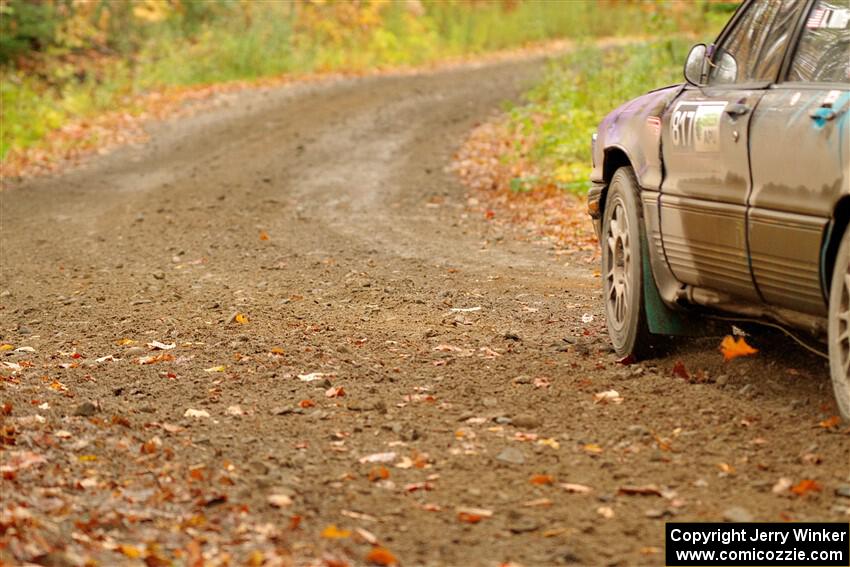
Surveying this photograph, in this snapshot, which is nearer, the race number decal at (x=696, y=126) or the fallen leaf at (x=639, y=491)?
the fallen leaf at (x=639, y=491)

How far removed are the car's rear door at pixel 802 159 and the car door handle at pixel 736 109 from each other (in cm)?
9

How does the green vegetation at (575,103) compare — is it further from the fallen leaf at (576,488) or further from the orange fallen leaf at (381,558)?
the orange fallen leaf at (381,558)

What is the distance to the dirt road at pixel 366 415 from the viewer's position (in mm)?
4027

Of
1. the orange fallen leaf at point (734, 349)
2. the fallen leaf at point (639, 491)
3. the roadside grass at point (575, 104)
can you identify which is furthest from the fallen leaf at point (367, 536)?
the roadside grass at point (575, 104)

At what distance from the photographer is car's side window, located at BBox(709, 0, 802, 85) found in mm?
5172

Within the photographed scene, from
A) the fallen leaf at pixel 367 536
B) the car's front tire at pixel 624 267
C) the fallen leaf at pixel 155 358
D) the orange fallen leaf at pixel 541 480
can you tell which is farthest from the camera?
the fallen leaf at pixel 155 358

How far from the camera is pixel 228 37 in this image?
2647cm

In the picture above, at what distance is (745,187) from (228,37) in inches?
891

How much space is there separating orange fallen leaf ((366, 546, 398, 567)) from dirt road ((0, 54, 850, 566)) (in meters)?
0.03

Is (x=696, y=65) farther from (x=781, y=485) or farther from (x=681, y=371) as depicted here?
(x=781, y=485)

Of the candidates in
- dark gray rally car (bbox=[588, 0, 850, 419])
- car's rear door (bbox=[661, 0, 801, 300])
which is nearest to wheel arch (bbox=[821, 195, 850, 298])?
dark gray rally car (bbox=[588, 0, 850, 419])

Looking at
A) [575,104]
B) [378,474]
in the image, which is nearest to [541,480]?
[378,474]

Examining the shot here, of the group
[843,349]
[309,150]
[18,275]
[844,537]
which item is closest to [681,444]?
[843,349]

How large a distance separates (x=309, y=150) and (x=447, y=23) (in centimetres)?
1695
